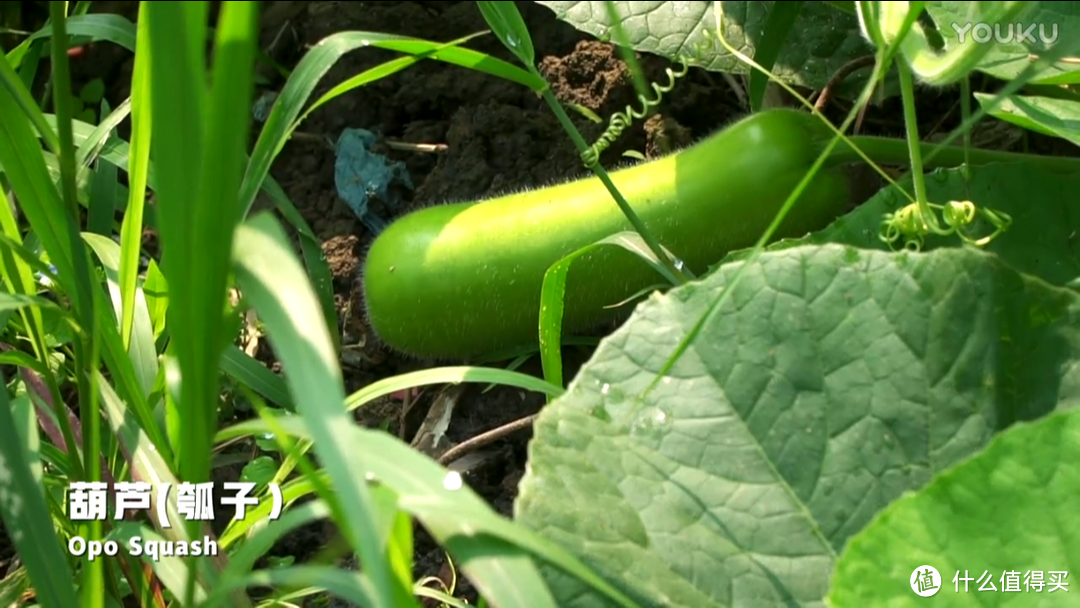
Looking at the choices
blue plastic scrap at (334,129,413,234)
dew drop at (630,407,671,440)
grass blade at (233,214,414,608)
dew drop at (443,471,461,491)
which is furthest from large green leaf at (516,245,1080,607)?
blue plastic scrap at (334,129,413,234)

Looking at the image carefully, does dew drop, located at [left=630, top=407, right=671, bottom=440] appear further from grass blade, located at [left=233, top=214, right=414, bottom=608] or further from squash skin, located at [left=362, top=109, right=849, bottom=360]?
squash skin, located at [left=362, top=109, right=849, bottom=360]

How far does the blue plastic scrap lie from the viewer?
1.81 m

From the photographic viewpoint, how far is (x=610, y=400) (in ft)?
3.27

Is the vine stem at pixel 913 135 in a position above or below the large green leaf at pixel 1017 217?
above

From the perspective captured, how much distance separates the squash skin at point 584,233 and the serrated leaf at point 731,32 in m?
0.09

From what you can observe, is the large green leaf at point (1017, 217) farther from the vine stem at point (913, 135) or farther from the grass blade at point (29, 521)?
the grass blade at point (29, 521)

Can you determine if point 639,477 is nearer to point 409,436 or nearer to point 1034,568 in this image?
point 1034,568

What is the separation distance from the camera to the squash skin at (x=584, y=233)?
1.49m

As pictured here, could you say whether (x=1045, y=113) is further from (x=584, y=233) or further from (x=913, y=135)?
(x=584, y=233)

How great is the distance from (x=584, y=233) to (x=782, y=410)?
1.90ft

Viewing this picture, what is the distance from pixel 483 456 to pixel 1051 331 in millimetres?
792

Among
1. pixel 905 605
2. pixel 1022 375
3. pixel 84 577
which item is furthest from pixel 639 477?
pixel 84 577

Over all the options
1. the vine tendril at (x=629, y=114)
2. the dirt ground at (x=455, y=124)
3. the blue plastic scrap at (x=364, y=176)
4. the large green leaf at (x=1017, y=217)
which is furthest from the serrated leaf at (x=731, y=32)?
the blue plastic scrap at (x=364, y=176)

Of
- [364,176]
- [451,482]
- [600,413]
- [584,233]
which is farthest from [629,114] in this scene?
[451,482]
